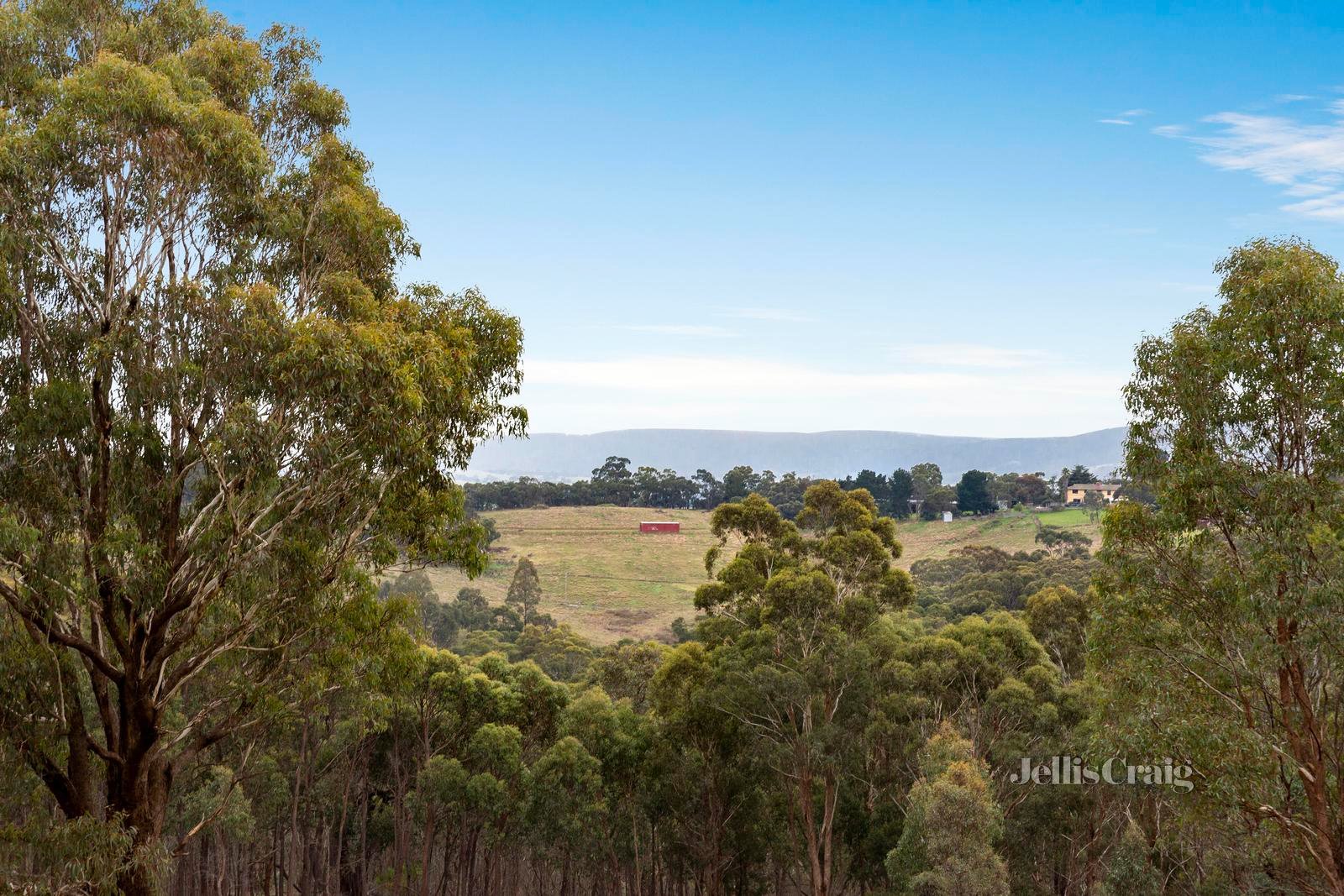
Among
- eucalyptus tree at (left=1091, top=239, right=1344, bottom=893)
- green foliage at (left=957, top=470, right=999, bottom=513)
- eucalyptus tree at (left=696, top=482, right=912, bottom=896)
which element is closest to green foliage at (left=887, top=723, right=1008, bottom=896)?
eucalyptus tree at (left=696, top=482, right=912, bottom=896)

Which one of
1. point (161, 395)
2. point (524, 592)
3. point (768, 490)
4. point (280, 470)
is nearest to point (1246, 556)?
point (280, 470)

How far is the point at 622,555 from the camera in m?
100

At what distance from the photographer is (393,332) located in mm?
10859

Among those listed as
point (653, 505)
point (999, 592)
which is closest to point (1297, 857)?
point (999, 592)

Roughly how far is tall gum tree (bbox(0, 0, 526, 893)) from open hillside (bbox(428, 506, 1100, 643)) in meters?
61.7

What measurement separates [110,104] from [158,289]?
73.9 inches

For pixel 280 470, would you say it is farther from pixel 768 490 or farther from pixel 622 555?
pixel 768 490

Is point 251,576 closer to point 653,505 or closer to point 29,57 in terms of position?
point 29,57

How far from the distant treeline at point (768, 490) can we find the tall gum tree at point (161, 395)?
86802mm

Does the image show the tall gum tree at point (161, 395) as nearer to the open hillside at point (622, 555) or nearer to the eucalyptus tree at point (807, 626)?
the eucalyptus tree at point (807, 626)

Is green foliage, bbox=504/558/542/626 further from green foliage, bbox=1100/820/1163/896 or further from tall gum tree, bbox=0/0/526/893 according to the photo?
tall gum tree, bbox=0/0/526/893

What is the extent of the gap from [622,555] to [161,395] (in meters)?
90.4

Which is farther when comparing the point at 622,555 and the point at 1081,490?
the point at 1081,490

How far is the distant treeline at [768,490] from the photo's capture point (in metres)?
109
